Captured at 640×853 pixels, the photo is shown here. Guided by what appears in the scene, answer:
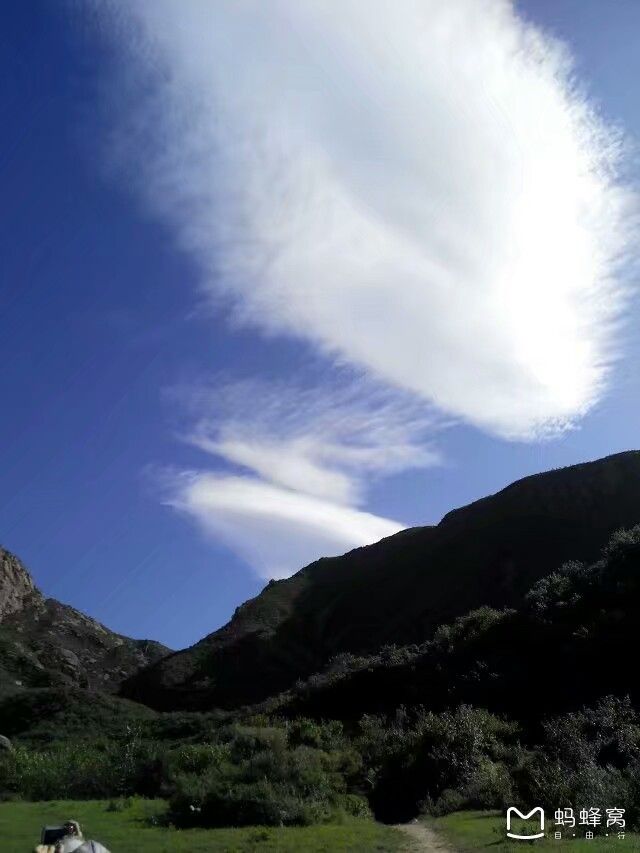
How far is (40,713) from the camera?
57.5 metres

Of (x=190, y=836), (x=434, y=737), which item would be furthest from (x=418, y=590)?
(x=190, y=836)

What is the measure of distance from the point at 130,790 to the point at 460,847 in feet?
50.4

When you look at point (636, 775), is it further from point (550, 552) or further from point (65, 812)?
point (550, 552)

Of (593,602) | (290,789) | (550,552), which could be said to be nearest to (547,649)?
(593,602)

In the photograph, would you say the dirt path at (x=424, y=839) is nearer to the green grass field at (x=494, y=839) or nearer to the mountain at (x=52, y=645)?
A: the green grass field at (x=494, y=839)

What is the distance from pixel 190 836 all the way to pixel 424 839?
491 cm

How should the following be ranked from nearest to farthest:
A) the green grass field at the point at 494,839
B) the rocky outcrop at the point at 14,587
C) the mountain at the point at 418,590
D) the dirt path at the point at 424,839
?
the green grass field at the point at 494,839
the dirt path at the point at 424,839
the mountain at the point at 418,590
the rocky outcrop at the point at 14,587

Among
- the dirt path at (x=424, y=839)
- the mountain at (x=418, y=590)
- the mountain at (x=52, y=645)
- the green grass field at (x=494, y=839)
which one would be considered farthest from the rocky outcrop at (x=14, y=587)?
the green grass field at (x=494, y=839)

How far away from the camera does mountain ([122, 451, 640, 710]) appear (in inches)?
2544

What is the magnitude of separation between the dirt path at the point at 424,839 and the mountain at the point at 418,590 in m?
43.7

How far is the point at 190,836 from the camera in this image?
16.8 meters

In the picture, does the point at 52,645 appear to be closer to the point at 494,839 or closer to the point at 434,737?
the point at 434,737

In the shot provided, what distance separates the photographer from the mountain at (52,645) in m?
76.3

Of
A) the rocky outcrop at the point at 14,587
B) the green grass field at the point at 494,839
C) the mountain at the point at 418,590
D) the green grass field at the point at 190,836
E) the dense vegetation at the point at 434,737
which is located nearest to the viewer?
the green grass field at the point at 494,839
